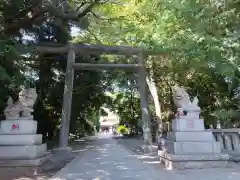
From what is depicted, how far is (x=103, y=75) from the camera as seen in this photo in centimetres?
2312

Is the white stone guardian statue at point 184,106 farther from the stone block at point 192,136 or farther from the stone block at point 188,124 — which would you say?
the stone block at point 192,136

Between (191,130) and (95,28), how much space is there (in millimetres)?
9303

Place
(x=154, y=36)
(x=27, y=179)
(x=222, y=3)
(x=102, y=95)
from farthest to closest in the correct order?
(x=102, y=95) → (x=154, y=36) → (x=27, y=179) → (x=222, y=3)

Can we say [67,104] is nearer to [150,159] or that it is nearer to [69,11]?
[69,11]

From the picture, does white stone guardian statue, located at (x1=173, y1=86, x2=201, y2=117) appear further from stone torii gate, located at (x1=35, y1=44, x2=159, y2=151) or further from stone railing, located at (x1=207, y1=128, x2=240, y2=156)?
stone torii gate, located at (x1=35, y1=44, x2=159, y2=151)

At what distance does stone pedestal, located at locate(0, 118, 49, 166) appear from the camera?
26.2 ft

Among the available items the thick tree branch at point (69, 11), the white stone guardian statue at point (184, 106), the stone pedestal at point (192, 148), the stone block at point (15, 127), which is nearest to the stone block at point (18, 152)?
the stone block at point (15, 127)

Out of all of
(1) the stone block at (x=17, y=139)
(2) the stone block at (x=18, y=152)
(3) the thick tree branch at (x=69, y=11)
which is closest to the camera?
(2) the stone block at (x=18, y=152)

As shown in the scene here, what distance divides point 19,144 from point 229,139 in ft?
21.1

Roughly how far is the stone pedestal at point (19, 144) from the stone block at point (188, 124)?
13.3ft

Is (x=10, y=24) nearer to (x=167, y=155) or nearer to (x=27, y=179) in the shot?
(x=27, y=179)

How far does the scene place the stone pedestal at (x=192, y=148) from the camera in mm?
8273

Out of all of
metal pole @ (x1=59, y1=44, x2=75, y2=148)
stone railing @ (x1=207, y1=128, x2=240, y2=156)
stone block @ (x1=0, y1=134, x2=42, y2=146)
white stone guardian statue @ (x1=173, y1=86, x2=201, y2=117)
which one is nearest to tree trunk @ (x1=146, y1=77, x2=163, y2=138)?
metal pole @ (x1=59, y1=44, x2=75, y2=148)

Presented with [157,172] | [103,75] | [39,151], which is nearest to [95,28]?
[103,75]
